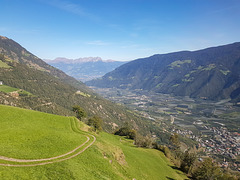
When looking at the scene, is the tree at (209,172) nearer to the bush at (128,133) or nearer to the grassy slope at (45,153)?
the grassy slope at (45,153)

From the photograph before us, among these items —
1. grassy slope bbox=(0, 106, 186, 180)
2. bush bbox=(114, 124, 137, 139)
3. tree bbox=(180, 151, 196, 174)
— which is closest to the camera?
grassy slope bbox=(0, 106, 186, 180)

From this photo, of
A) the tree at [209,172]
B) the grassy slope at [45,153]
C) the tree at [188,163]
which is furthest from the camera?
the tree at [188,163]

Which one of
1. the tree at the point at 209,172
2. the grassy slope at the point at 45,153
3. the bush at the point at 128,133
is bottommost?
the bush at the point at 128,133

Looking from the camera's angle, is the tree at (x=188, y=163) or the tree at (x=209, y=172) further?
the tree at (x=188, y=163)

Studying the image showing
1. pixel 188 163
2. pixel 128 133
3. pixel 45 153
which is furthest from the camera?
pixel 128 133

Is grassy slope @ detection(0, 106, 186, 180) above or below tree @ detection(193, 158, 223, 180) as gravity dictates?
above

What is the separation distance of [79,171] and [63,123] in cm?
3909

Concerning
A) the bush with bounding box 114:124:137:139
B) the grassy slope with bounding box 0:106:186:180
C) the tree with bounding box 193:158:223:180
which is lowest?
the bush with bounding box 114:124:137:139

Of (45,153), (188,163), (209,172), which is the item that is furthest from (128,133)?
(45,153)

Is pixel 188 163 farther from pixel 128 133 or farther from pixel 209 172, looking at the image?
pixel 128 133

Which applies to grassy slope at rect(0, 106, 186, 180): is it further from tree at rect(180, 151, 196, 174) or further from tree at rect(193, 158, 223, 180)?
tree at rect(180, 151, 196, 174)

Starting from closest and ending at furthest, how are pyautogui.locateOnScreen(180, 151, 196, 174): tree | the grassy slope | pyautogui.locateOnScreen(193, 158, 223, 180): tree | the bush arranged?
the grassy slope, pyautogui.locateOnScreen(193, 158, 223, 180): tree, pyautogui.locateOnScreen(180, 151, 196, 174): tree, the bush

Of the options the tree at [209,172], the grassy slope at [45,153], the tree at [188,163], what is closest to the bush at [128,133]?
the tree at [188,163]

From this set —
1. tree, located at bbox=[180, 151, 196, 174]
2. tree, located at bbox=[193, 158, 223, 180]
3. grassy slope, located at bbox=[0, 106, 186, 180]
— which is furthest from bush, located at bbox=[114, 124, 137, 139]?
grassy slope, located at bbox=[0, 106, 186, 180]
